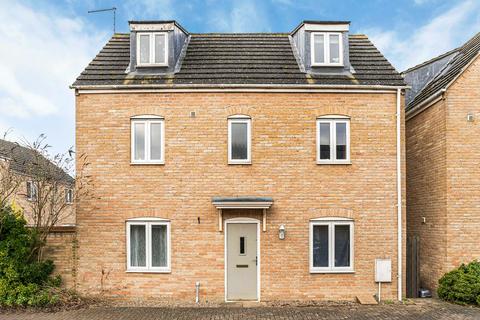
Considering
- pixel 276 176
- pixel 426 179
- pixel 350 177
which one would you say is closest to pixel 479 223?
pixel 426 179

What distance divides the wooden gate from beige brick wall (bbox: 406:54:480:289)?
1.16 feet

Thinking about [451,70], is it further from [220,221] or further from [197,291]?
[197,291]

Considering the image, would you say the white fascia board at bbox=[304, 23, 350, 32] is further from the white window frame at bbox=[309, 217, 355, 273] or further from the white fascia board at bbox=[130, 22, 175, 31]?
the white window frame at bbox=[309, 217, 355, 273]

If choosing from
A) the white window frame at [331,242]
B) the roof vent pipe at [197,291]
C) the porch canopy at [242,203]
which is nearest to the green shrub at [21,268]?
the roof vent pipe at [197,291]

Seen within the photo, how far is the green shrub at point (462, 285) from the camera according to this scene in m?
10.4

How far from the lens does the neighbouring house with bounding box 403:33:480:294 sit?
36.2ft

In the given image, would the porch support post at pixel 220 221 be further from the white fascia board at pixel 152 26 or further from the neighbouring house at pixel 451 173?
the neighbouring house at pixel 451 173

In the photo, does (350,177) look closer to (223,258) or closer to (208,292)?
(223,258)

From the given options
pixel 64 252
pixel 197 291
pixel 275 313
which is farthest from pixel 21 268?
pixel 275 313

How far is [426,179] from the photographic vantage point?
12328 millimetres

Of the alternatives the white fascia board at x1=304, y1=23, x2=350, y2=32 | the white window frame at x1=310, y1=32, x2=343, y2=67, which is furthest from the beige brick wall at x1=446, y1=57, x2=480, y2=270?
the white fascia board at x1=304, y1=23, x2=350, y2=32

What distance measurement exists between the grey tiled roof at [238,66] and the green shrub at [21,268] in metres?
4.57

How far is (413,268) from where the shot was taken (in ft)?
39.9

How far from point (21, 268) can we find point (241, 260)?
6136mm
